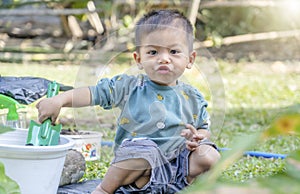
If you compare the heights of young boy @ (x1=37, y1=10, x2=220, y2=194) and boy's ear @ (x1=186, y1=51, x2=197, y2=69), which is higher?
boy's ear @ (x1=186, y1=51, x2=197, y2=69)

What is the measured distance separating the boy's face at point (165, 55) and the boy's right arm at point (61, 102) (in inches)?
8.2

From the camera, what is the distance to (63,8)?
6.82m

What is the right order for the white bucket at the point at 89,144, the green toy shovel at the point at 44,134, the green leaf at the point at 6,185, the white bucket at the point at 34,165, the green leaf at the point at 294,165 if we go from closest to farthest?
1. the green leaf at the point at 294,165
2. the green leaf at the point at 6,185
3. the white bucket at the point at 34,165
4. the green toy shovel at the point at 44,134
5. the white bucket at the point at 89,144

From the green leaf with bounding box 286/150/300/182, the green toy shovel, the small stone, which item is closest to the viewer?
the green leaf with bounding box 286/150/300/182

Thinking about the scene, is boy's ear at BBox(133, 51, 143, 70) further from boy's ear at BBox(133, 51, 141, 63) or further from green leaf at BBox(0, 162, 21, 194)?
green leaf at BBox(0, 162, 21, 194)

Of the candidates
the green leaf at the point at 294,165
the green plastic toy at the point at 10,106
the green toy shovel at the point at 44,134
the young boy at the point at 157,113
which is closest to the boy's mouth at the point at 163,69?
the young boy at the point at 157,113

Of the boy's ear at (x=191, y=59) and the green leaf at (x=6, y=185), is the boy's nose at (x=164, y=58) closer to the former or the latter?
the boy's ear at (x=191, y=59)

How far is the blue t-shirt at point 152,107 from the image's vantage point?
200 centimetres

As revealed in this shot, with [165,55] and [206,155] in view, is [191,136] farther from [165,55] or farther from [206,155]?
[165,55]

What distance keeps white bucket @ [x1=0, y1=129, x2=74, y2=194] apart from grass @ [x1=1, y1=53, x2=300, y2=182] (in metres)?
0.23

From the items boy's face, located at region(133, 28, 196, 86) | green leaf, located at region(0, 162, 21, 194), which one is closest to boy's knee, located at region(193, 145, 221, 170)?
boy's face, located at region(133, 28, 196, 86)

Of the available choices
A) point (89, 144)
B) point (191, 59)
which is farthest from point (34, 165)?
point (89, 144)

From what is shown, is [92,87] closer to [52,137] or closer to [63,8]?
[52,137]

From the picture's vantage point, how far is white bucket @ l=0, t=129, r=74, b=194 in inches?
69.4
